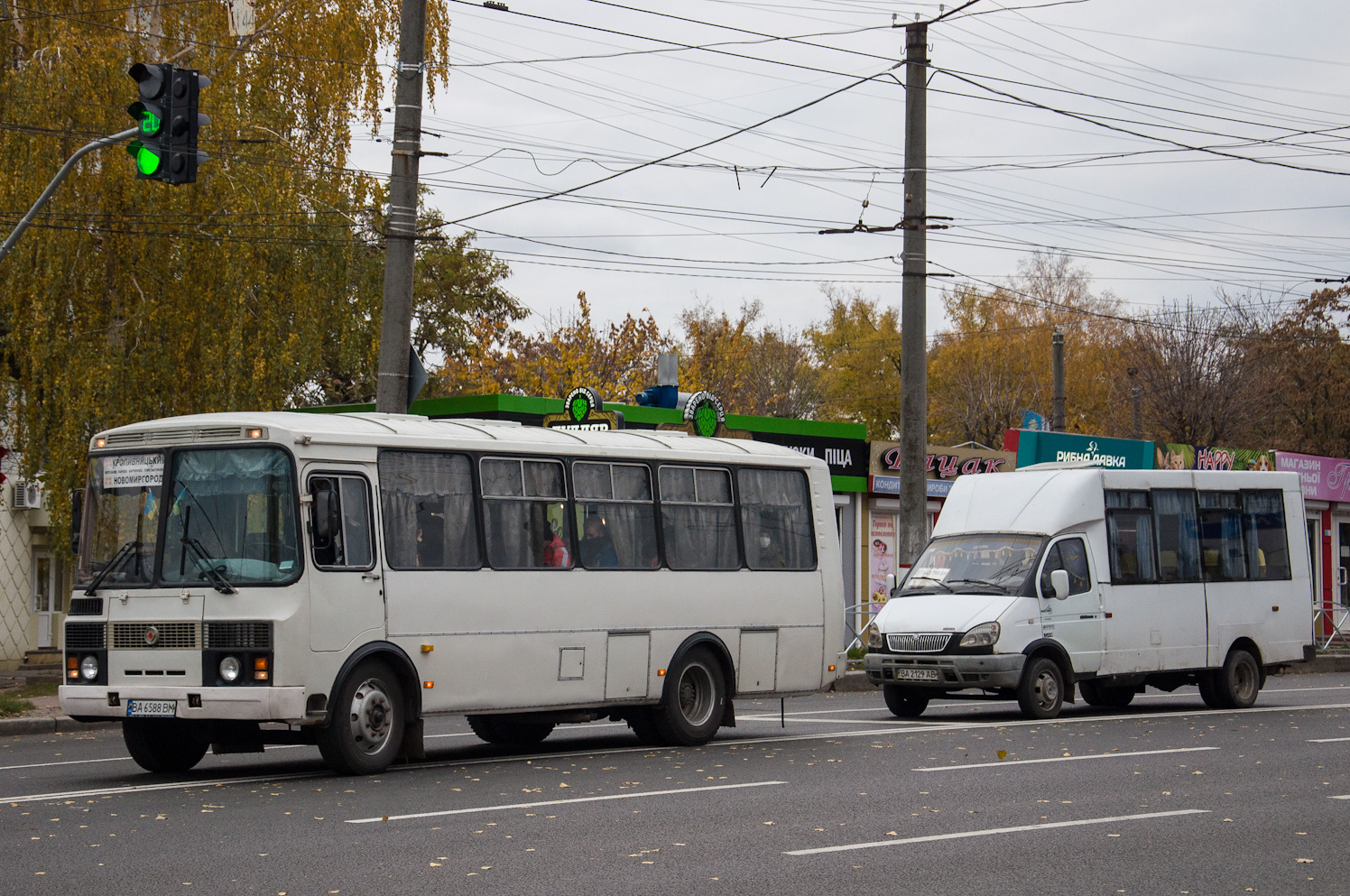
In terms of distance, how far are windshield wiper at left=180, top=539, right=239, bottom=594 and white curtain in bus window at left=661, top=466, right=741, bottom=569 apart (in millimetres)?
4691

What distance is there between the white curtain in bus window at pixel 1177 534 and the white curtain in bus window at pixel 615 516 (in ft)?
25.0

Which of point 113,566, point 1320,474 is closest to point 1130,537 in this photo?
point 113,566

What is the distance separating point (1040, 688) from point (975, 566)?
161 centimetres

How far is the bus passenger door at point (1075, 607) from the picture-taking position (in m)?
18.6

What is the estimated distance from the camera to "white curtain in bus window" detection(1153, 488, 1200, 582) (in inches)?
802

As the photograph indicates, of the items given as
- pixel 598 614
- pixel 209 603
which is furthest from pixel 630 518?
pixel 209 603

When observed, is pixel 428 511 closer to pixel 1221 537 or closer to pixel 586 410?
pixel 1221 537

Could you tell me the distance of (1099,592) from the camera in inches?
760

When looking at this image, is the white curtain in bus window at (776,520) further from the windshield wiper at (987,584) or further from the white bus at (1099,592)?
the windshield wiper at (987,584)

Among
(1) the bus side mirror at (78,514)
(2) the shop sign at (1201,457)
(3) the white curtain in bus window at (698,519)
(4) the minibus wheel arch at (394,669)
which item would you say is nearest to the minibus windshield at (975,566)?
(3) the white curtain in bus window at (698,519)

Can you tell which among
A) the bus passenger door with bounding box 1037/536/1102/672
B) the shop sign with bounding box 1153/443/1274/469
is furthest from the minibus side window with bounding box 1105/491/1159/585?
the shop sign with bounding box 1153/443/1274/469

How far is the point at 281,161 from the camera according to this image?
2522 centimetres

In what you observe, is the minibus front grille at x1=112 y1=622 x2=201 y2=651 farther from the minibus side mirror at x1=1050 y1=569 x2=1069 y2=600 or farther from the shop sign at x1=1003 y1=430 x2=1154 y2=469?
the shop sign at x1=1003 y1=430 x2=1154 y2=469

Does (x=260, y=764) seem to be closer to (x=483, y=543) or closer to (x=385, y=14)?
(x=483, y=543)
